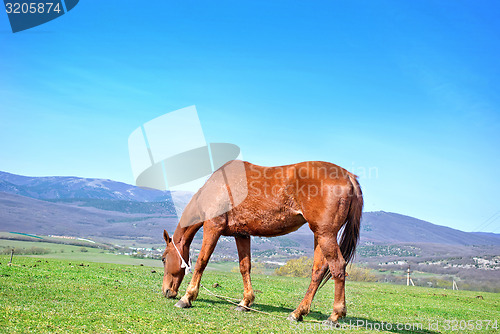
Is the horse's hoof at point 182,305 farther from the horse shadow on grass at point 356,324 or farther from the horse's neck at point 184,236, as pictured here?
the horse's neck at point 184,236

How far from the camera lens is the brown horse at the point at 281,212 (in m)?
8.09

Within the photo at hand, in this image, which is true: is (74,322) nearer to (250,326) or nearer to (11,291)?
(250,326)

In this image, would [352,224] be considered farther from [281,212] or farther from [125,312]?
Result: [125,312]

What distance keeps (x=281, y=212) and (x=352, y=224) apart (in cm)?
156

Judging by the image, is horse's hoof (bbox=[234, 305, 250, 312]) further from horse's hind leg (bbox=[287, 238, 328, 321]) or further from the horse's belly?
the horse's belly

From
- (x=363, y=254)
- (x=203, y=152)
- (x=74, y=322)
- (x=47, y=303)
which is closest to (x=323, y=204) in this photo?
(x=203, y=152)

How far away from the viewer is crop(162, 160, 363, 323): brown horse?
26.5ft

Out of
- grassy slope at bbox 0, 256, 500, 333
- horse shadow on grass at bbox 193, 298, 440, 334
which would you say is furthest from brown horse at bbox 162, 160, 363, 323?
grassy slope at bbox 0, 256, 500, 333

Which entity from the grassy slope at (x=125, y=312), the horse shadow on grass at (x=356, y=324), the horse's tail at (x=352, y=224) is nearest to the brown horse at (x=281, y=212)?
the horse's tail at (x=352, y=224)

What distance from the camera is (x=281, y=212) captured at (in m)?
8.52

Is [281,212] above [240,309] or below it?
above

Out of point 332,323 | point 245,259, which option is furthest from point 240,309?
point 332,323

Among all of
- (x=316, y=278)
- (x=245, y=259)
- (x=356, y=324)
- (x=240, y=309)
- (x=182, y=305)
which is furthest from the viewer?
(x=245, y=259)

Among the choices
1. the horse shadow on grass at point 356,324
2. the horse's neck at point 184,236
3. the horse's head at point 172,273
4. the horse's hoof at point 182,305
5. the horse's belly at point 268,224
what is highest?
the horse's belly at point 268,224
